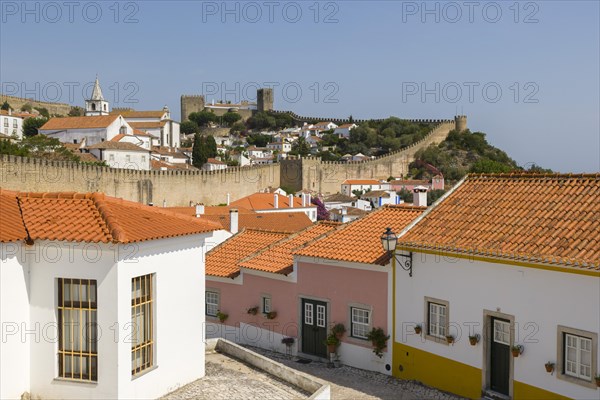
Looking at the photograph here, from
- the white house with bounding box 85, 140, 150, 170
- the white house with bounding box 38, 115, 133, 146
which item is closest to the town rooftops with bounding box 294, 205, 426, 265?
the white house with bounding box 85, 140, 150, 170

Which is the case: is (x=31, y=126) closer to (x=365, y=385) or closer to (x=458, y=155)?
(x=458, y=155)

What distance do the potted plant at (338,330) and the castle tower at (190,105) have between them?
11350cm

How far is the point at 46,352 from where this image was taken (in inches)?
327

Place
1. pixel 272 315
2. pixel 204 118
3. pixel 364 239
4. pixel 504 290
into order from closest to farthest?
pixel 504 290 < pixel 364 239 < pixel 272 315 < pixel 204 118

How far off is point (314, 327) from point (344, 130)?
92857 mm

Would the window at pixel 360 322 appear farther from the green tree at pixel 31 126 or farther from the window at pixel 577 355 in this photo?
the green tree at pixel 31 126

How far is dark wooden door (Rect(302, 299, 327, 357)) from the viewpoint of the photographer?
13086 mm

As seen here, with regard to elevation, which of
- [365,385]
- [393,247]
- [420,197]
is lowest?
[365,385]

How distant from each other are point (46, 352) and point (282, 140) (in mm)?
95325

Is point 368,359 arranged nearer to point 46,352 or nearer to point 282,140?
point 46,352

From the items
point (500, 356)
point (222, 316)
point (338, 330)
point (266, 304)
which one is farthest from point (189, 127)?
point (500, 356)

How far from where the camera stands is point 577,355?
9.01 metres

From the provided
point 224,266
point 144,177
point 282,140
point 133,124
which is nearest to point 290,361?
point 224,266

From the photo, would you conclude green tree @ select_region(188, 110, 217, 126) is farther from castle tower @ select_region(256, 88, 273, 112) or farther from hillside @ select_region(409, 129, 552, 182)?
hillside @ select_region(409, 129, 552, 182)
